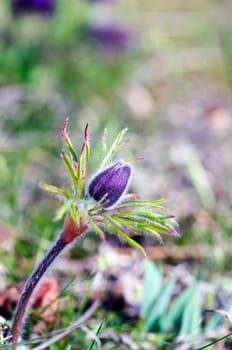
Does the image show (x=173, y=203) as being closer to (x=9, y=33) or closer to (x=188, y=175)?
(x=188, y=175)

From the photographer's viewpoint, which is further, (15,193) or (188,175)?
(188,175)

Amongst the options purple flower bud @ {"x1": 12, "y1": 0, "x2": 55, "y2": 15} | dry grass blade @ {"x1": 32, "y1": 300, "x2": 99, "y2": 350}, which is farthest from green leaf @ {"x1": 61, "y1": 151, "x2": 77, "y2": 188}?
purple flower bud @ {"x1": 12, "y1": 0, "x2": 55, "y2": 15}

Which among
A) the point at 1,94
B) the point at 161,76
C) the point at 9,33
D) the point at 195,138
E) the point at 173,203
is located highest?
the point at 9,33

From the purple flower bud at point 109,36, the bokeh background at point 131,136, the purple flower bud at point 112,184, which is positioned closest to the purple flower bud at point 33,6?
the bokeh background at point 131,136

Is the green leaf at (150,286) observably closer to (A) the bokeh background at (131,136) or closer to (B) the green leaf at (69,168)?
(A) the bokeh background at (131,136)

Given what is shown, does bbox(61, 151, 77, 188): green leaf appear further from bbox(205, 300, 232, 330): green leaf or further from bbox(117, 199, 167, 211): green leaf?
bbox(205, 300, 232, 330): green leaf

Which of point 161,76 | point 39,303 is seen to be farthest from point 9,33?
point 39,303

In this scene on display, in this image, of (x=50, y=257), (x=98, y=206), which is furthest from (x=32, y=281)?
(x=98, y=206)
